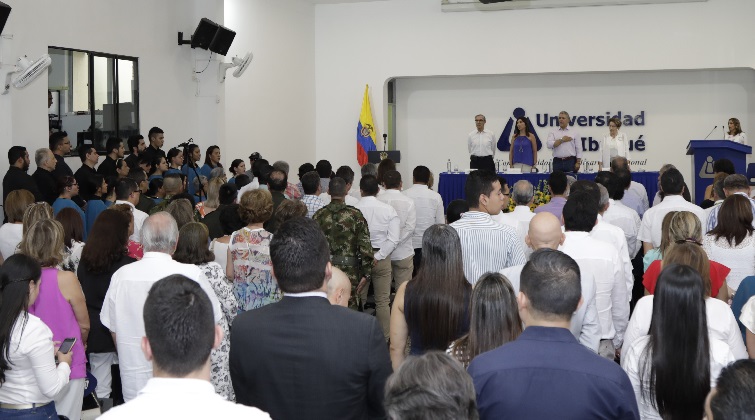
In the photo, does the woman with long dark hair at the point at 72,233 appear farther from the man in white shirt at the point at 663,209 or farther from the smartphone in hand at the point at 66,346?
the man in white shirt at the point at 663,209

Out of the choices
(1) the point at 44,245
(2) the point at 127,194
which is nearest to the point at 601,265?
(1) the point at 44,245

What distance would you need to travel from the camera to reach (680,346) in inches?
129

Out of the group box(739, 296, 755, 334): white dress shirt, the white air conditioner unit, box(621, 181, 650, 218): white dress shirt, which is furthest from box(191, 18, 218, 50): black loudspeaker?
box(739, 296, 755, 334): white dress shirt

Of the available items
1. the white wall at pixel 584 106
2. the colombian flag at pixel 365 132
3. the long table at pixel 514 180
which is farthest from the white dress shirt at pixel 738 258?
the colombian flag at pixel 365 132

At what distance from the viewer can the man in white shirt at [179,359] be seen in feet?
6.58

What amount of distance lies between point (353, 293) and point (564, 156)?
8254mm

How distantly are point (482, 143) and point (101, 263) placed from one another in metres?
10.7

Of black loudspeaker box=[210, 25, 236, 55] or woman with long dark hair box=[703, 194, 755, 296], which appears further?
black loudspeaker box=[210, 25, 236, 55]

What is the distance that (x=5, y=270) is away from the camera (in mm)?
3840

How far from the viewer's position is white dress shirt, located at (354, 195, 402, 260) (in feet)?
25.5

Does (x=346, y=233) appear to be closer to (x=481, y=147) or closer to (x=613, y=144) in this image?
(x=613, y=144)

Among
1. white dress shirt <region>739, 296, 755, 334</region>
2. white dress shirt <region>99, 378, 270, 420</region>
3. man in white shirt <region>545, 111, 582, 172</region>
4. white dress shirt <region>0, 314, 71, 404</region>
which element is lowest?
white dress shirt <region>0, 314, 71, 404</region>

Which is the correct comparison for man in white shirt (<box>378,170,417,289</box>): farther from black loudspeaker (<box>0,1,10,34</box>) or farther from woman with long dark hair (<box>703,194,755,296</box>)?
black loudspeaker (<box>0,1,10,34</box>)

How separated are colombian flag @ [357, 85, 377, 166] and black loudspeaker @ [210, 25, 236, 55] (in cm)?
456
